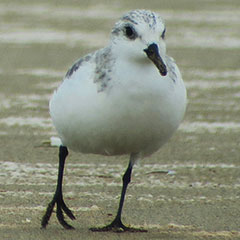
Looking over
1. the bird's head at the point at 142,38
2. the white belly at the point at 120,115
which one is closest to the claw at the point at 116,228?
the white belly at the point at 120,115

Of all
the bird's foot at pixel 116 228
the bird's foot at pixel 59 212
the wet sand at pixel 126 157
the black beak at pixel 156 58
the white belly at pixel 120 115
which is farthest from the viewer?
the wet sand at pixel 126 157

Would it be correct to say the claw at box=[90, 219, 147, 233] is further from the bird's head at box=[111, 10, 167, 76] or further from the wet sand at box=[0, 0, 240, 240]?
the bird's head at box=[111, 10, 167, 76]

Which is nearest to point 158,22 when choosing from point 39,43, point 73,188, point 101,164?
point 73,188

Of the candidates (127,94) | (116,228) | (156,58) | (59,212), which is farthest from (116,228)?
(156,58)

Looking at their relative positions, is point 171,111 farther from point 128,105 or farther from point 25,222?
point 25,222

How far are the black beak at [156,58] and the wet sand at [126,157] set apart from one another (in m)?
1.11

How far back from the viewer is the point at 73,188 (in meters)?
7.00

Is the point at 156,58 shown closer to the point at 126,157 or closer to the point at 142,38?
the point at 142,38

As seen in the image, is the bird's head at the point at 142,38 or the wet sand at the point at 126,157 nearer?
the bird's head at the point at 142,38

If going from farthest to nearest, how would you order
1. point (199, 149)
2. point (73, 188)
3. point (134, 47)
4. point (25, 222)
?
point (199, 149) → point (73, 188) → point (25, 222) → point (134, 47)

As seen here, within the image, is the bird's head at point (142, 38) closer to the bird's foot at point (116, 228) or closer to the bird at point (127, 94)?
the bird at point (127, 94)

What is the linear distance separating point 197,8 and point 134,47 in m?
12.4

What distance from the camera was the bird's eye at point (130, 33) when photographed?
5.35 m

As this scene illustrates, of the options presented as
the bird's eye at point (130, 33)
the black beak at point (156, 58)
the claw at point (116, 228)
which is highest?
the bird's eye at point (130, 33)
